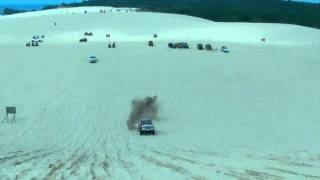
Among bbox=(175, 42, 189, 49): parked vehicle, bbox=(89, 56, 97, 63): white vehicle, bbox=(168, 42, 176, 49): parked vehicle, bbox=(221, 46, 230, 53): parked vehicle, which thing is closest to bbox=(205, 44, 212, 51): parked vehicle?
bbox=(221, 46, 230, 53): parked vehicle

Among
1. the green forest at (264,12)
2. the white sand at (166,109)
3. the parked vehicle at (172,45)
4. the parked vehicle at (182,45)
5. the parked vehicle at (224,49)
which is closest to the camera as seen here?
the white sand at (166,109)

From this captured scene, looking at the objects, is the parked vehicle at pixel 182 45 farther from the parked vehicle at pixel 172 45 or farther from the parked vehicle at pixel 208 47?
the parked vehicle at pixel 208 47

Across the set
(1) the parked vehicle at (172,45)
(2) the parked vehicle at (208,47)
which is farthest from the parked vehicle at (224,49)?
(1) the parked vehicle at (172,45)

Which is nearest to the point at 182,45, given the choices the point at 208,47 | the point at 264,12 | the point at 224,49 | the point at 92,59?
the point at 208,47

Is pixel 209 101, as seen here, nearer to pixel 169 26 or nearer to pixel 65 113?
pixel 65 113

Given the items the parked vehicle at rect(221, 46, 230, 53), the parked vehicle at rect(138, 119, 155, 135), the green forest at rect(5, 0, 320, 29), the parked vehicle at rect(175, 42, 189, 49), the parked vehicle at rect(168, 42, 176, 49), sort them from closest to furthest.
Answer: the parked vehicle at rect(138, 119, 155, 135), the parked vehicle at rect(221, 46, 230, 53), the parked vehicle at rect(168, 42, 176, 49), the parked vehicle at rect(175, 42, 189, 49), the green forest at rect(5, 0, 320, 29)

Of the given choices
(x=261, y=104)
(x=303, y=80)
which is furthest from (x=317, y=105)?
(x=303, y=80)

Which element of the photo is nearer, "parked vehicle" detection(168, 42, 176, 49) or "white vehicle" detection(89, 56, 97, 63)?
"white vehicle" detection(89, 56, 97, 63)

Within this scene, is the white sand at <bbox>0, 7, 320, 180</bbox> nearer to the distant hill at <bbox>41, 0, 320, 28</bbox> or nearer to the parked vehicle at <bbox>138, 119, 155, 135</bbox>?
the parked vehicle at <bbox>138, 119, 155, 135</bbox>
